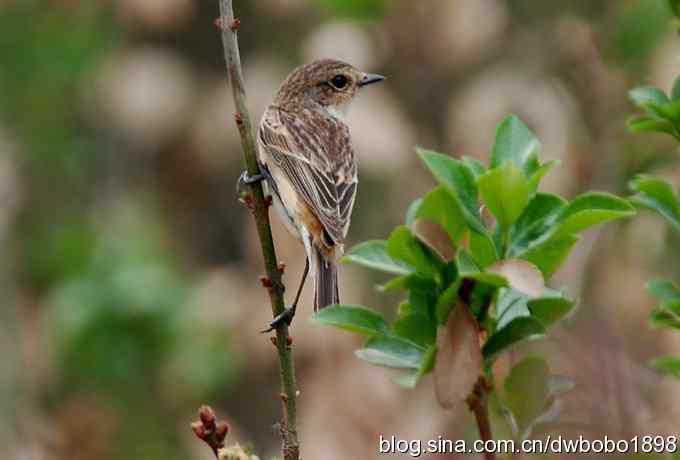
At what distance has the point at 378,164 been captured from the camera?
7348 millimetres

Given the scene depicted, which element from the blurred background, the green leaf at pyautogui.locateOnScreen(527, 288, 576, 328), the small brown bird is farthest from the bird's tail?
the green leaf at pyautogui.locateOnScreen(527, 288, 576, 328)

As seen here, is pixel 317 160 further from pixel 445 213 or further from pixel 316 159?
pixel 445 213

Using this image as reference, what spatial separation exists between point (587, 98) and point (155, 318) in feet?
9.65

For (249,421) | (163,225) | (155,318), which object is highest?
(163,225)

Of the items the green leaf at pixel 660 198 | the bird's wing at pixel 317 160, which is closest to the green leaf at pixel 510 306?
the green leaf at pixel 660 198

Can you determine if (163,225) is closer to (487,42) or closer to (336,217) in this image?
(487,42)

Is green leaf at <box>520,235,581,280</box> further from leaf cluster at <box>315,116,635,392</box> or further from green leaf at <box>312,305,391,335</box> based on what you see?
green leaf at <box>312,305,391,335</box>

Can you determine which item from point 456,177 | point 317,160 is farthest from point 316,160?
point 456,177

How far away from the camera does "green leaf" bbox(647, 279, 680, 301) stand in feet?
8.66

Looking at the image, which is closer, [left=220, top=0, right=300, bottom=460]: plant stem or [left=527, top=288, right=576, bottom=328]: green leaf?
[left=527, top=288, right=576, bottom=328]: green leaf

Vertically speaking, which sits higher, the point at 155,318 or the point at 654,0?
the point at 654,0

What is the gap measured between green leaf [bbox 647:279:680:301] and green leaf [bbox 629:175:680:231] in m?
0.12

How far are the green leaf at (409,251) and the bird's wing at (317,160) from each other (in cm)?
194

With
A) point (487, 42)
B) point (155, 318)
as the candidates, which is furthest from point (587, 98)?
point (155, 318)
